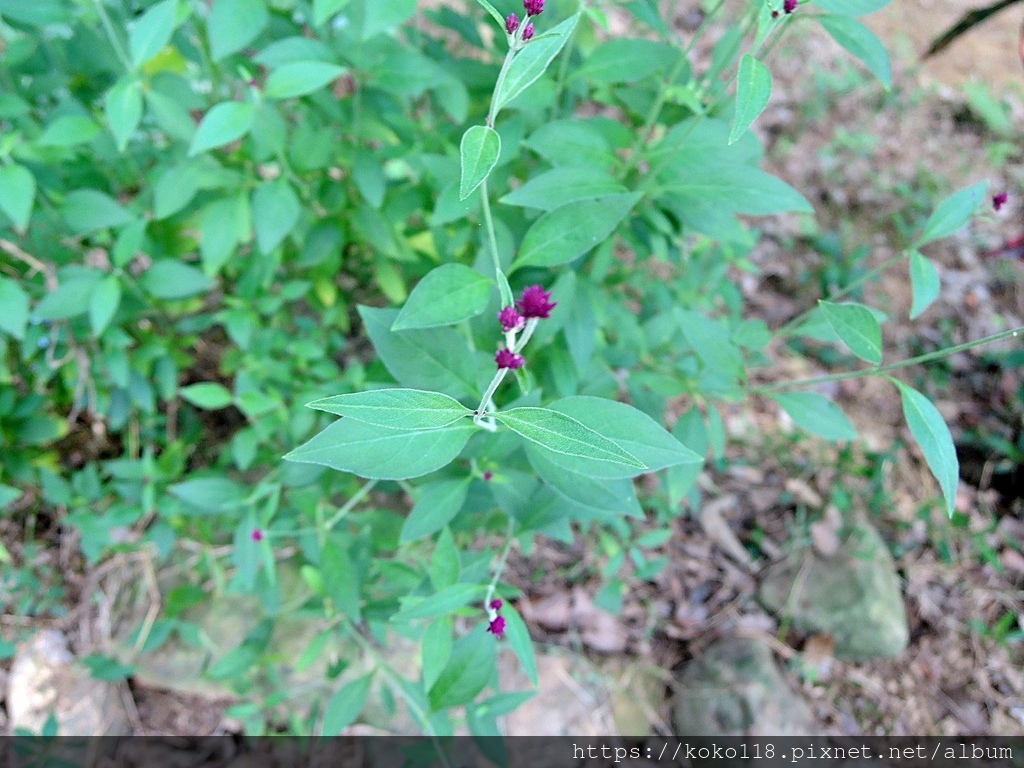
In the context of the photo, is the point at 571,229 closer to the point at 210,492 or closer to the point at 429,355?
the point at 429,355

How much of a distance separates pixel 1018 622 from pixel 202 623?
2.82 m

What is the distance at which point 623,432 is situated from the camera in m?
1.03

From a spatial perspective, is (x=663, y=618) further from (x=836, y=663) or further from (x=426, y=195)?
(x=426, y=195)

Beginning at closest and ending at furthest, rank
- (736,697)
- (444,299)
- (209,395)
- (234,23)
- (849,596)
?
(444,299) → (234,23) → (209,395) → (736,697) → (849,596)

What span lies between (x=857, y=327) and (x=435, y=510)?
0.78m

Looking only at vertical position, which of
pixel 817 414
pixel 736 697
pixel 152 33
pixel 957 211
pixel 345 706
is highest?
pixel 152 33

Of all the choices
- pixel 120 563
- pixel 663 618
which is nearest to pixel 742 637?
pixel 663 618

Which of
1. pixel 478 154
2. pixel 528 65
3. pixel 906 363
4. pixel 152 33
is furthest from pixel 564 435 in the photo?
pixel 152 33

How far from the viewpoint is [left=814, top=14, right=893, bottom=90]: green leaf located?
51.0 inches

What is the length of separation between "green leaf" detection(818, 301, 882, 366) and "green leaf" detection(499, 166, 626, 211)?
41 cm

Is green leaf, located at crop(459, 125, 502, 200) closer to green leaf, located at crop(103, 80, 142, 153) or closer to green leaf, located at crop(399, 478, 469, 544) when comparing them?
green leaf, located at crop(399, 478, 469, 544)

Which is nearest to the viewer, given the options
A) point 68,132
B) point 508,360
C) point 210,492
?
point 508,360

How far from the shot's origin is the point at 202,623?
231cm

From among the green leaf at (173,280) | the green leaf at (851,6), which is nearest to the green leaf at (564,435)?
the green leaf at (851,6)
